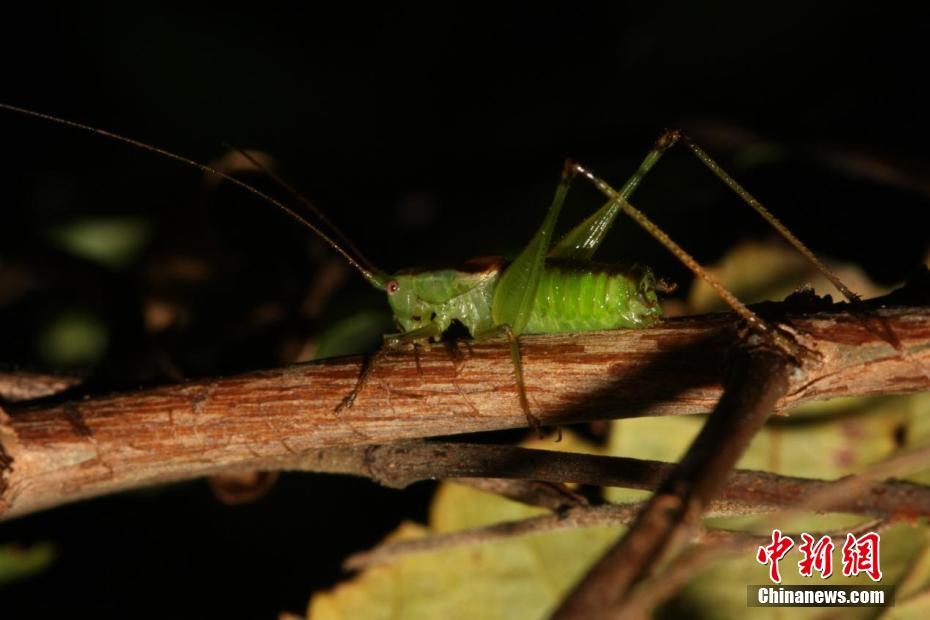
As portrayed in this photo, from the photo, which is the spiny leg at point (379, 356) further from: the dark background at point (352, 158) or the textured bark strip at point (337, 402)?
the dark background at point (352, 158)

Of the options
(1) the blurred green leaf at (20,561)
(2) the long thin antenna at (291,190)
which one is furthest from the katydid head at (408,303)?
(1) the blurred green leaf at (20,561)

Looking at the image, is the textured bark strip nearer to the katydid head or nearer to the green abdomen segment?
the green abdomen segment

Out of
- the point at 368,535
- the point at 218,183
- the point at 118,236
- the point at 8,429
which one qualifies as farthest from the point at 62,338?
the point at 368,535

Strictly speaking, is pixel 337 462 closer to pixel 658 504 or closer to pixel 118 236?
pixel 658 504

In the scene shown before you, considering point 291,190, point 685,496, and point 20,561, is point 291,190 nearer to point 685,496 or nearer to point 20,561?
point 20,561

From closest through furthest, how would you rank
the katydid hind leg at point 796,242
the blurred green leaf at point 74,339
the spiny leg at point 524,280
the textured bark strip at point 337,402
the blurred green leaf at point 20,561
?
the textured bark strip at point 337,402
the katydid hind leg at point 796,242
the spiny leg at point 524,280
the blurred green leaf at point 20,561
the blurred green leaf at point 74,339

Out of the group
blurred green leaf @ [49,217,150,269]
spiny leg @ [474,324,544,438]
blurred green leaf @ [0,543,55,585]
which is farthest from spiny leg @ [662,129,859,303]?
blurred green leaf @ [0,543,55,585]
